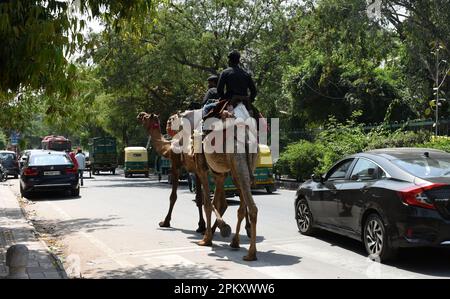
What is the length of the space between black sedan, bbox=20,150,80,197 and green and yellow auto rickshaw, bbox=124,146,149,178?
17096 mm

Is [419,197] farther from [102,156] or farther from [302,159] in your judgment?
[102,156]

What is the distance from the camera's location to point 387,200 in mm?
7391

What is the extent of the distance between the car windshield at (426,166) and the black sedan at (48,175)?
1434 cm

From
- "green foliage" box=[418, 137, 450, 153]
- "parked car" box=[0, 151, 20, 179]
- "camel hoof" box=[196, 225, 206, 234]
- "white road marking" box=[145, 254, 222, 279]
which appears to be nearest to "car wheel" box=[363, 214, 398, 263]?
"white road marking" box=[145, 254, 222, 279]

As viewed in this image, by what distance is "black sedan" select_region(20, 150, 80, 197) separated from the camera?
19.5 meters

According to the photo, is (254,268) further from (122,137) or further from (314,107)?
(122,137)

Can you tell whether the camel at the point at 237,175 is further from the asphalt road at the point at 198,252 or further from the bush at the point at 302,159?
the bush at the point at 302,159

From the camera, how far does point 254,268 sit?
7.48 metres

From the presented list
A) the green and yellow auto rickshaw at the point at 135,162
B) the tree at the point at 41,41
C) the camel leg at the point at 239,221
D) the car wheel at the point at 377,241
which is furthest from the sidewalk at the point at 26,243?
the green and yellow auto rickshaw at the point at 135,162

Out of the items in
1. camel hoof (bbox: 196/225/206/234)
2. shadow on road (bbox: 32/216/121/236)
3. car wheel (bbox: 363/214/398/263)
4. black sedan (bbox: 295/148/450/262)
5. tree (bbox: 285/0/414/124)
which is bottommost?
shadow on road (bbox: 32/216/121/236)

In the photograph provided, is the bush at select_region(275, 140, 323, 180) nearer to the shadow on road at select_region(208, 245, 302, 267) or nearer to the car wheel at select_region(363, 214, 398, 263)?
the shadow on road at select_region(208, 245, 302, 267)

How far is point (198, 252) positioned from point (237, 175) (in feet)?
4.80
